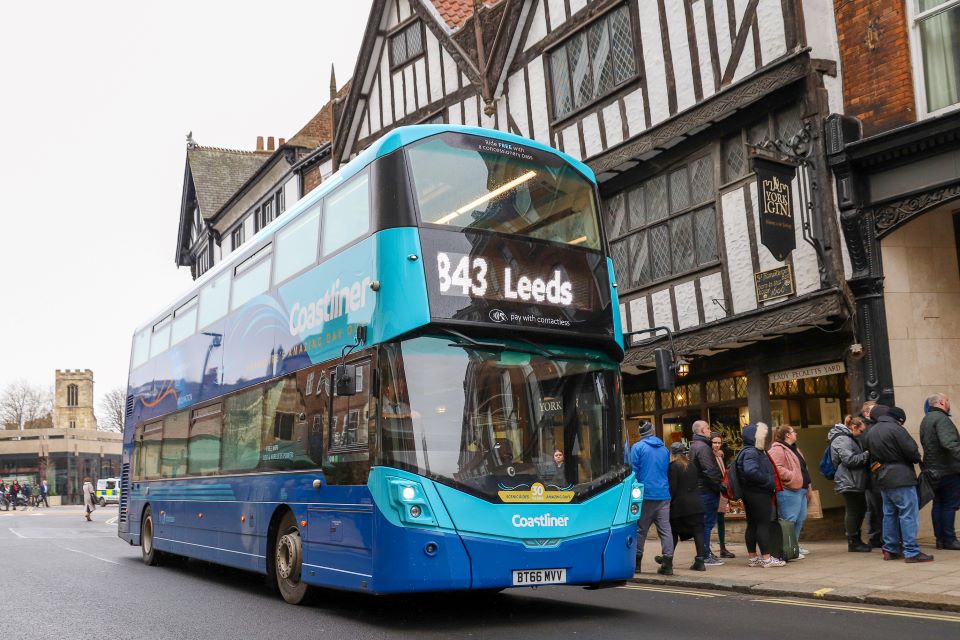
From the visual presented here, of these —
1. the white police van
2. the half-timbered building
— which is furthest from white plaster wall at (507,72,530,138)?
the white police van

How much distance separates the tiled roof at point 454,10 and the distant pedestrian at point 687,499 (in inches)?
557

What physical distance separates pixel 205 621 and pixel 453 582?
258 cm

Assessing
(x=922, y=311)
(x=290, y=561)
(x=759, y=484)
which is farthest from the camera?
(x=922, y=311)

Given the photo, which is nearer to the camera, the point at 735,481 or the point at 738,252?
the point at 735,481

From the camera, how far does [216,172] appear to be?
4266 cm

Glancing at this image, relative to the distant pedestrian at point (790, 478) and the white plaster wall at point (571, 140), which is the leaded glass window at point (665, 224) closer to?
the white plaster wall at point (571, 140)

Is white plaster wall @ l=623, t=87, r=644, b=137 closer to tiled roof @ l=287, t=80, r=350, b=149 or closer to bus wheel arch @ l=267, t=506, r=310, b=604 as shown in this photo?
bus wheel arch @ l=267, t=506, r=310, b=604

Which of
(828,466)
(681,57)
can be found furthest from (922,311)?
(681,57)

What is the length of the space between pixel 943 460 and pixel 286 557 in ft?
23.7

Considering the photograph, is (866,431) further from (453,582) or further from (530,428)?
(453,582)

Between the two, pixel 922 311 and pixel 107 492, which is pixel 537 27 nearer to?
pixel 922 311

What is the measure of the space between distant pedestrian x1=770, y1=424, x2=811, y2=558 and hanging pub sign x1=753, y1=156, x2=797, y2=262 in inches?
106

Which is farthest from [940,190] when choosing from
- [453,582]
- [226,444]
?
[226,444]

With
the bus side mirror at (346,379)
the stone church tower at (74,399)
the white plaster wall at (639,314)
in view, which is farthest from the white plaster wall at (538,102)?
the stone church tower at (74,399)
